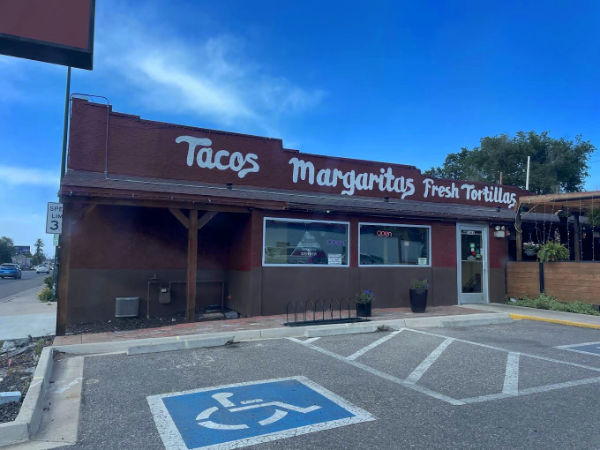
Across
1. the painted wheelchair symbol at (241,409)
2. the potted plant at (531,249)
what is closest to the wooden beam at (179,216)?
the painted wheelchair symbol at (241,409)

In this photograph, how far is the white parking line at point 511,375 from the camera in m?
5.48

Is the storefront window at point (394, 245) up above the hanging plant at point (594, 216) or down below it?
below

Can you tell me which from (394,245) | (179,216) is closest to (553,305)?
(394,245)

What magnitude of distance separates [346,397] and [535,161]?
129 ft

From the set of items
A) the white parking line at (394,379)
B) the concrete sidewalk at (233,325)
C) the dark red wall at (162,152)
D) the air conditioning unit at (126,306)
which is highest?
the dark red wall at (162,152)

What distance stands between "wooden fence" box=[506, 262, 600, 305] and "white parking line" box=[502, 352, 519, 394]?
21.0 ft

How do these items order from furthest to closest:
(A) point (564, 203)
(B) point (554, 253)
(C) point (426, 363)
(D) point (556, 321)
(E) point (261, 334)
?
(A) point (564, 203) → (B) point (554, 253) → (D) point (556, 321) → (E) point (261, 334) → (C) point (426, 363)

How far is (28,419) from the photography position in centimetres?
418

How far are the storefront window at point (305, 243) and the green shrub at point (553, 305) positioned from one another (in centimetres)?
595

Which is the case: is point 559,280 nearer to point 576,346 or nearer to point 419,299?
point 419,299

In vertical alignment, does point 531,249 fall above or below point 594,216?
below

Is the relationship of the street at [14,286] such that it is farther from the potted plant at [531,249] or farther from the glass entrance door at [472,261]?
the potted plant at [531,249]

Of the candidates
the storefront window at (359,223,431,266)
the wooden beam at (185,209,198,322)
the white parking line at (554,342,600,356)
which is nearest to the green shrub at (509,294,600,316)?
the storefront window at (359,223,431,266)

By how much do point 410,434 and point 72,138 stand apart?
383 inches
